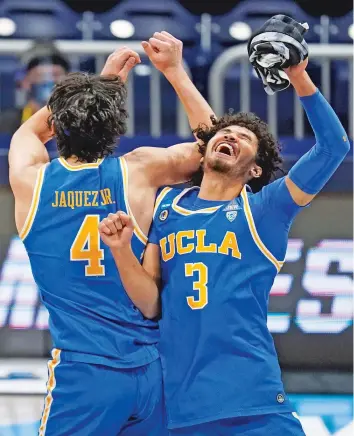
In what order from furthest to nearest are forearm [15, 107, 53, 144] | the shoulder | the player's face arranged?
the shoulder → forearm [15, 107, 53, 144] → the player's face

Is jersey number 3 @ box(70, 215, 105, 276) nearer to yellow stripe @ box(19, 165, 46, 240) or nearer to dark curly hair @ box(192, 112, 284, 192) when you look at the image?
yellow stripe @ box(19, 165, 46, 240)

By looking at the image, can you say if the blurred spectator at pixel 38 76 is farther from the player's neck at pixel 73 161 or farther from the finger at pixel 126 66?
the player's neck at pixel 73 161

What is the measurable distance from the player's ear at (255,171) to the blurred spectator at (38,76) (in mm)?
2572

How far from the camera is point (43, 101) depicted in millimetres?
5785

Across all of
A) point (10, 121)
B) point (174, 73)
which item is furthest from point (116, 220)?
point (10, 121)

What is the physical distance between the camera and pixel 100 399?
3197 mm

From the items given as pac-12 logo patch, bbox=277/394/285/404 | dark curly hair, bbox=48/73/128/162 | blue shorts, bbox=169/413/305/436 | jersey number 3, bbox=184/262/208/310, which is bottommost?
blue shorts, bbox=169/413/305/436

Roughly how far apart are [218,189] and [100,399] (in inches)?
32.9

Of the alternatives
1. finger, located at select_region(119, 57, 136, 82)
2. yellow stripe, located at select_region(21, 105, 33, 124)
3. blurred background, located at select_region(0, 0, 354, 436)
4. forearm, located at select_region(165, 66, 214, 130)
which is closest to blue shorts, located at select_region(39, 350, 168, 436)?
forearm, located at select_region(165, 66, 214, 130)

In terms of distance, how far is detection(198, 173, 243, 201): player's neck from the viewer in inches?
133

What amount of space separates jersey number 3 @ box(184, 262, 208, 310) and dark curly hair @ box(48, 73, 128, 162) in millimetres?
541

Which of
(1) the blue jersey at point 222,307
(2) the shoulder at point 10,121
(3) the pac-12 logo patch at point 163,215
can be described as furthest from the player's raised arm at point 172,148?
(2) the shoulder at point 10,121

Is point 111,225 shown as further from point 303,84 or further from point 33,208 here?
point 303,84

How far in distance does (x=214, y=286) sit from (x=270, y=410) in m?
0.45
